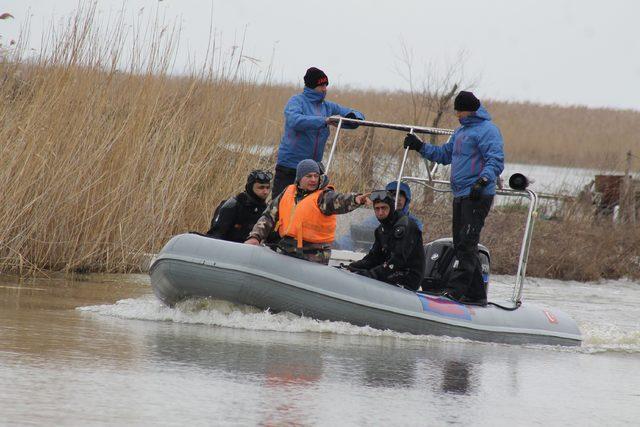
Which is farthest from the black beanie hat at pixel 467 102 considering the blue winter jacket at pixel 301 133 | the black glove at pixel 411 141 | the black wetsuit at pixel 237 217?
the black wetsuit at pixel 237 217

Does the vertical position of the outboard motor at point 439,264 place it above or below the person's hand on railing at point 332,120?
below

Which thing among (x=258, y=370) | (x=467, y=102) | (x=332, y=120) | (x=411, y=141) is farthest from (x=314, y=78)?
(x=258, y=370)

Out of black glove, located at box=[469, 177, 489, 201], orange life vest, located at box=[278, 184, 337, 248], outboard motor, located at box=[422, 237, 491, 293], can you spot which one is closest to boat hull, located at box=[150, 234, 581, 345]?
orange life vest, located at box=[278, 184, 337, 248]

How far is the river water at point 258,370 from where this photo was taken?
554 centimetres

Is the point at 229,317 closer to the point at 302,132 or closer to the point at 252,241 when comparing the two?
the point at 252,241

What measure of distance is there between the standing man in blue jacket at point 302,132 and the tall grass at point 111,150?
1.65 metres

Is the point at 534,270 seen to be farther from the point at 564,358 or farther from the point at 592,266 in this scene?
the point at 564,358

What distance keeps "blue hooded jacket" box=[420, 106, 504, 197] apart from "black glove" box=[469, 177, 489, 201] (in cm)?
5

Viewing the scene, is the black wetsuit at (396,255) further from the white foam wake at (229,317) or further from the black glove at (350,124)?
the black glove at (350,124)

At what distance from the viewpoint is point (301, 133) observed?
10.0 meters

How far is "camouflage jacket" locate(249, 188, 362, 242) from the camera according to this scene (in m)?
8.74

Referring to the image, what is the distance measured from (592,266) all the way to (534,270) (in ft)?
2.71

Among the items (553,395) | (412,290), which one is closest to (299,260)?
(412,290)

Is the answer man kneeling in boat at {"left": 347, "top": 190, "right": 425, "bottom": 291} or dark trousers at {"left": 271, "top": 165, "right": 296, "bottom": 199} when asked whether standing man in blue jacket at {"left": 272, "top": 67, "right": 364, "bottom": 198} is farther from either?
man kneeling in boat at {"left": 347, "top": 190, "right": 425, "bottom": 291}
